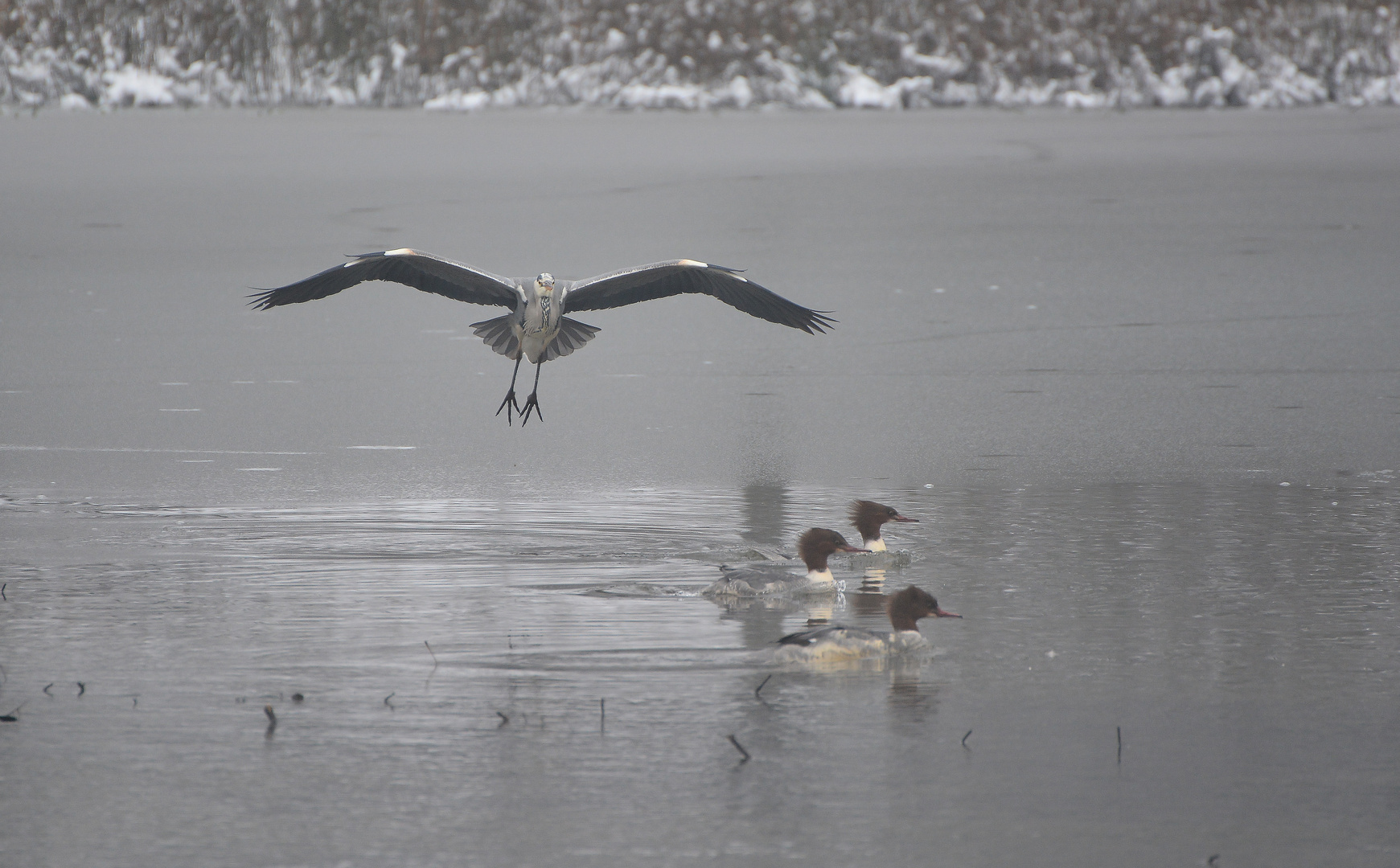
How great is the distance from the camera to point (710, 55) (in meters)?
22.0

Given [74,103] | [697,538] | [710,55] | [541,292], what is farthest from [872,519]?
[74,103]

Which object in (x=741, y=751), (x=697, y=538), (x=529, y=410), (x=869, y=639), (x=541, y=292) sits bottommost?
(x=741, y=751)

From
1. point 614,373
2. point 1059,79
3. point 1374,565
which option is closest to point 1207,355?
point 614,373

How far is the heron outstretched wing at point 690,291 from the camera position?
691 cm

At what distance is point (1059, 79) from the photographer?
21922 mm

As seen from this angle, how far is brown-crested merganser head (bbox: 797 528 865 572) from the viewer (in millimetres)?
4888

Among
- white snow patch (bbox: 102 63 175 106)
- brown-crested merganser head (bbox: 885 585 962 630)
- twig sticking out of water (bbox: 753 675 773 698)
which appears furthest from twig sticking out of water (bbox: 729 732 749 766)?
white snow patch (bbox: 102 63 175 106)

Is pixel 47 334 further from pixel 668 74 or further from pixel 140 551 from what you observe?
pixel 668 74

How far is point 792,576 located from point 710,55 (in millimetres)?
17882

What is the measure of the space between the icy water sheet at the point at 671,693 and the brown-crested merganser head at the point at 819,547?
0.20m

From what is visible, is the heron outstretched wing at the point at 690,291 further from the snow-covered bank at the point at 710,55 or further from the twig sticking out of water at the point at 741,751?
the snow-covered bank at the point at 710,55

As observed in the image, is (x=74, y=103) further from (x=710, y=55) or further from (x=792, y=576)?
(x=792, y=576)

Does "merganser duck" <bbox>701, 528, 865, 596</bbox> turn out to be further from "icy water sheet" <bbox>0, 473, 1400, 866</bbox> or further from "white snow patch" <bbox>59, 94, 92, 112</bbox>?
"white snow patch" <bbox>59, 94, 92, 112</bbox>

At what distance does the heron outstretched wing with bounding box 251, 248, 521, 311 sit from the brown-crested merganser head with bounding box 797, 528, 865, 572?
7.25ft
